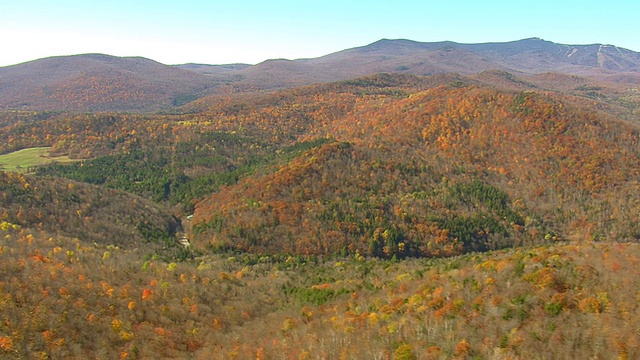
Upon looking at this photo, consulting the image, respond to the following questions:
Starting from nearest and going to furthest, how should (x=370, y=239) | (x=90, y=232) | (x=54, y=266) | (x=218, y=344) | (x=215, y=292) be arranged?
(x=218, y=344) → (x=54, y=266) → (x=215, y=292) → (x=90, y=232) → (x=370, y=239)

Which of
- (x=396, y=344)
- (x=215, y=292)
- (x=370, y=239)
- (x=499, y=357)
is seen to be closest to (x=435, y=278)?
(x=396, y=344)

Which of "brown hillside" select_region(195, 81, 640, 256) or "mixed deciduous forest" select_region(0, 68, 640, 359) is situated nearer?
"mixed deciduous forest" select_region(0, 68, 640, 359)

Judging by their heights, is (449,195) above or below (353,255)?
above

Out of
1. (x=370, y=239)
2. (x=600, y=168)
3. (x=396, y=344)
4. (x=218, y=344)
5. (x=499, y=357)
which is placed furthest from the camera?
(x=600, y=168)

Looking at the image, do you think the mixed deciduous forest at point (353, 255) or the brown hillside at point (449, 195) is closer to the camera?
the mixed deciduous forest at point (353, 255)

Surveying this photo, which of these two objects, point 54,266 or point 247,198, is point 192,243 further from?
point 54,266

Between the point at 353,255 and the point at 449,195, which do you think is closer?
the point at 353,255

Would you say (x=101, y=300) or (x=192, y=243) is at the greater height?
(x=101, y=300)

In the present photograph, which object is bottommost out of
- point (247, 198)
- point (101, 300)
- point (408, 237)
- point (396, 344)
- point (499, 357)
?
point (408, 237)
